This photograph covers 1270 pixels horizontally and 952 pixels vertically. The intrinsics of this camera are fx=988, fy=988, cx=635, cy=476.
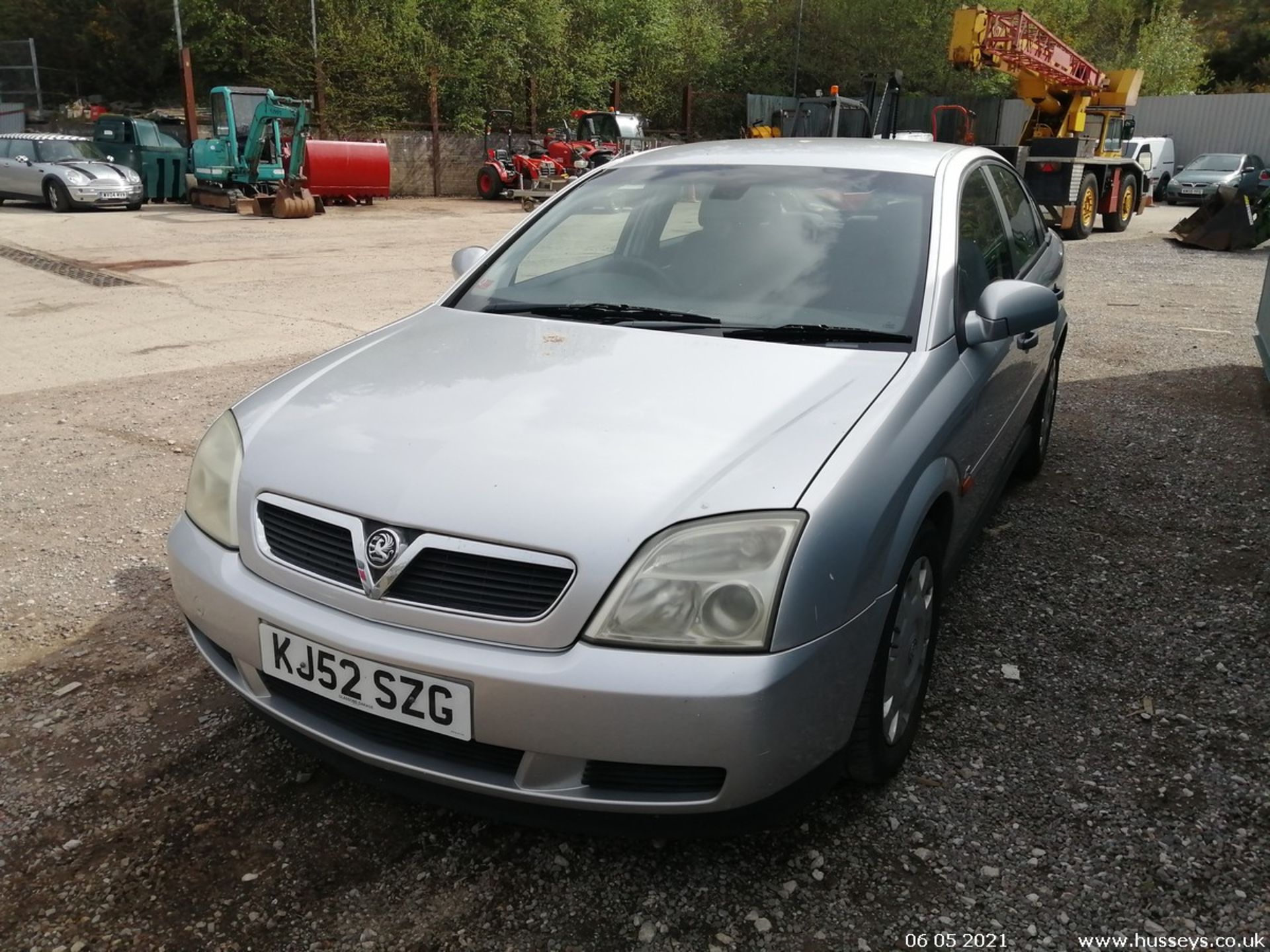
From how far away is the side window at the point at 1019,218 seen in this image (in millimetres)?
3881

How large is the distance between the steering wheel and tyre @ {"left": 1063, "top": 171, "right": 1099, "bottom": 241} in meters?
15.7

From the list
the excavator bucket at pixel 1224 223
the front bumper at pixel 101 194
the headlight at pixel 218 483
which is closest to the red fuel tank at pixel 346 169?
the front bumper at pixel 101 194

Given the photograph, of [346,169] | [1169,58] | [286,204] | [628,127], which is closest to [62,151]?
[286,204]

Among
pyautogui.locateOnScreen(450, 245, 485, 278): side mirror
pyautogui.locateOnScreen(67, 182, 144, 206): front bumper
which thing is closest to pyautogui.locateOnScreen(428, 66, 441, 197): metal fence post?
pyautogui.locateOnScreen(67, 182, 144, 206): front bumper

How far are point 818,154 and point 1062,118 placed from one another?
56.4 feet

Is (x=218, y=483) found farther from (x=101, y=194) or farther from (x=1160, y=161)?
(x=1160, y=161)

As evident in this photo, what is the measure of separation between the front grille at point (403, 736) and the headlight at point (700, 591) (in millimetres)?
340

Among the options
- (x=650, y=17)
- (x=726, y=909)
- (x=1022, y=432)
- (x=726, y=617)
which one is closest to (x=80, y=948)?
(x=726, y=909)

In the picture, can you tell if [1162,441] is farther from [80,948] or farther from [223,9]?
[223,9]

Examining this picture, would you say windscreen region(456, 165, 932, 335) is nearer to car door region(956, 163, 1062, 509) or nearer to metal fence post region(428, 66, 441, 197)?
car door region(956, 163, 1062, 509)

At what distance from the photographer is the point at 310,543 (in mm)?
2098

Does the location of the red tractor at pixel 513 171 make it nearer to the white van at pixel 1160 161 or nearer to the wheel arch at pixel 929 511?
the white van at pixel 1160 161

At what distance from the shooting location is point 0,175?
18.9 meters

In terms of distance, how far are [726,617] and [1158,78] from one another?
45890 mm
